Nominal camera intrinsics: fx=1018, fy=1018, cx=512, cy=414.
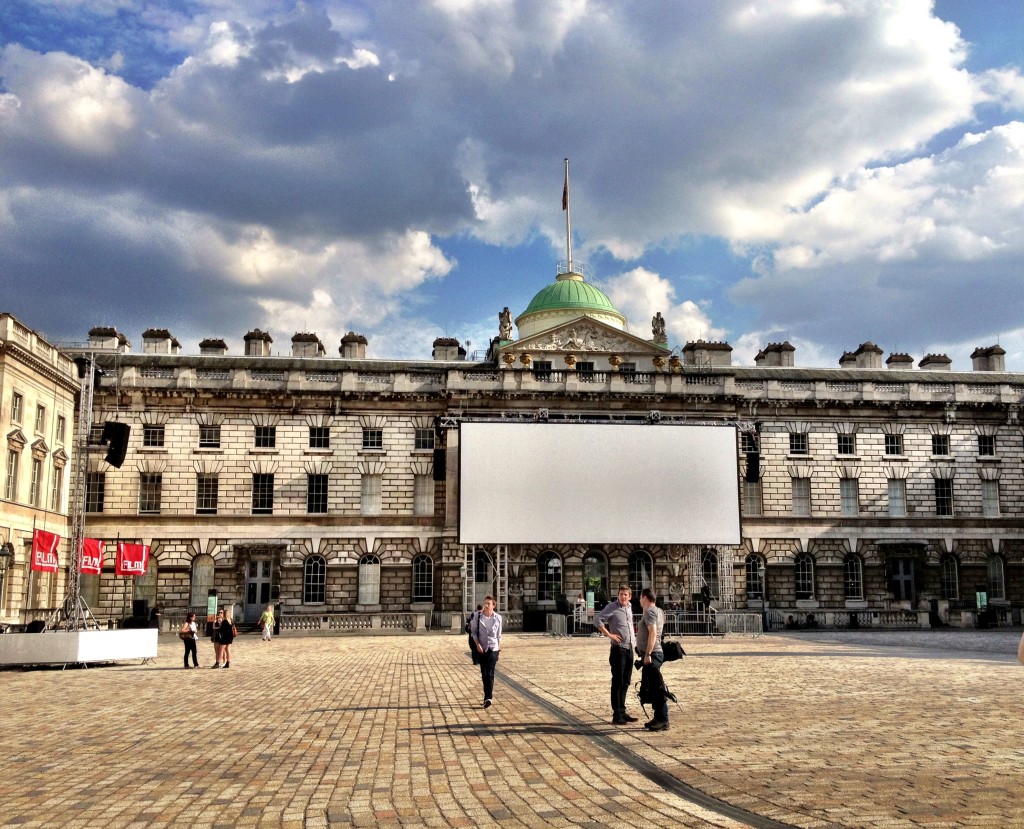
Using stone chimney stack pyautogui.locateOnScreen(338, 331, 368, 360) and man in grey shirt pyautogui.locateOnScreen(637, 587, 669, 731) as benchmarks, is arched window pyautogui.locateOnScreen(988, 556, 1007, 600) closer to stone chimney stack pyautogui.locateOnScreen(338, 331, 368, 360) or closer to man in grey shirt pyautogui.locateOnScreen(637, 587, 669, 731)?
stone chimney stack pyautogui.locateOnScreen(338, 331, 368, 360)

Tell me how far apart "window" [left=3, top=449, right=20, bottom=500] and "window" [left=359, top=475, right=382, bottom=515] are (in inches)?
599

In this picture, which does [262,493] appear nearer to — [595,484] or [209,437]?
[209,437]

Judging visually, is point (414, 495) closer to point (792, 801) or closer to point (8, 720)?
point (8, 720)

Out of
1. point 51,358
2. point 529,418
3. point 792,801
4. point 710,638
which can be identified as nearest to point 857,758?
point 792,801

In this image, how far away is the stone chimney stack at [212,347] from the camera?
53812mm

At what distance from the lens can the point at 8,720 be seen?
14.7m

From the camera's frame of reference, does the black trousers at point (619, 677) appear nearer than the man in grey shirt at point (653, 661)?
No

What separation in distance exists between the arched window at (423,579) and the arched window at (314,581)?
4.25 metres

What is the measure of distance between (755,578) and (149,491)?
29.6m

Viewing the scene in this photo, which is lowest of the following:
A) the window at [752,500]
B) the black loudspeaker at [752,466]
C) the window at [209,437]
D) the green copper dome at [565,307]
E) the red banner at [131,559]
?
the red banner at [131,559]

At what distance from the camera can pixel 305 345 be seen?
181 feet

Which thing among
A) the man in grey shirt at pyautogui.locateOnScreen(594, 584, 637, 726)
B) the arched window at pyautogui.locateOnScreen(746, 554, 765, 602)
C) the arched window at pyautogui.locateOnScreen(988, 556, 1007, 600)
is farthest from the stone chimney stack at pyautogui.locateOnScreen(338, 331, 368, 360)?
the man in grey shirt at pyautogui.locateOnScreen(594, 584, 637, 726)

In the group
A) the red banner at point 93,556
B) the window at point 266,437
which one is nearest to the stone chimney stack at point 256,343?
the window at point 266,437

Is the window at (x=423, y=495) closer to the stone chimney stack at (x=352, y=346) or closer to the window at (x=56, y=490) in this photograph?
the stone chimney stack at (x=352, y=346)
